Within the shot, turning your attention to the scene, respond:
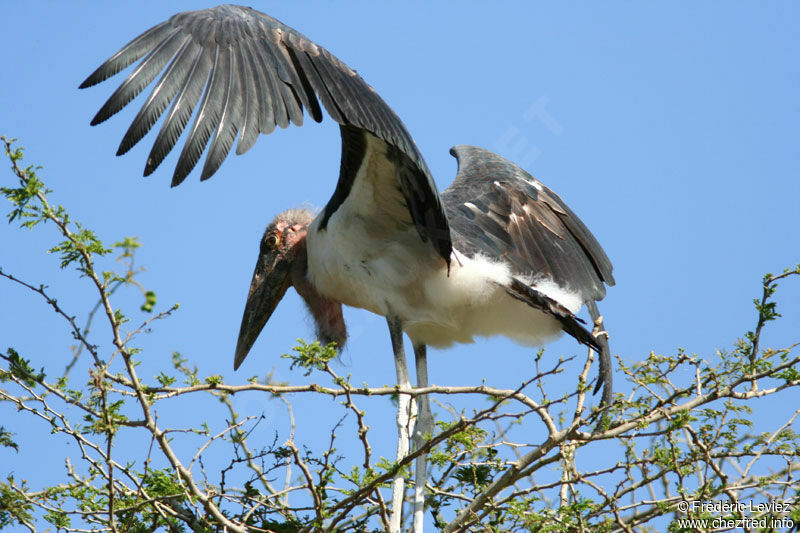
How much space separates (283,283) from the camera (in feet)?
17.6

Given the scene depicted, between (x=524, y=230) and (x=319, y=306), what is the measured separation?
121 centimetres

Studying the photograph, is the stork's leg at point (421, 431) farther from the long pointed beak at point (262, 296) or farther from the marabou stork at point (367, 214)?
the long pointed beak at point (262, 296)

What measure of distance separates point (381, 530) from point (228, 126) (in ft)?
5.84

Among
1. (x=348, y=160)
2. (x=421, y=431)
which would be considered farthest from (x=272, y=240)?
(x=421, y=431)

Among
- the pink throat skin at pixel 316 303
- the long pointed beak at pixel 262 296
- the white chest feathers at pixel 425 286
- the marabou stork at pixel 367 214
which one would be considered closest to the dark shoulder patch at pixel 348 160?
the marabou stork at pixel 367 214

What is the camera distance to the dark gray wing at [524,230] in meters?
4.63

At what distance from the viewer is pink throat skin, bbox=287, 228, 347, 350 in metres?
5.27

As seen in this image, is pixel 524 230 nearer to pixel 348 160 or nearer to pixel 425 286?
pixel 425 286

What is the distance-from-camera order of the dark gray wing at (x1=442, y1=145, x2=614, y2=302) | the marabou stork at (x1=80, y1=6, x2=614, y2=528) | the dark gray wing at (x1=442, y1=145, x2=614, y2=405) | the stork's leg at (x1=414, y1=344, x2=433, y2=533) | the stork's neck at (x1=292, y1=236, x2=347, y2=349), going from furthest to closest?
the stork's neck at (x1=292, y1=236, x2=347, y2=349) → the dark gray wing at (x1=442, y1=145, x2=614, y2=302) → the dark gray wing at (x1=442, y1=145, x2=614, y2=405) → the stork's leg at (x1=414, y1=344, x2=433, y2=533) → the marabou stork at (x1=80, y1=6, x2=614, y2=528)

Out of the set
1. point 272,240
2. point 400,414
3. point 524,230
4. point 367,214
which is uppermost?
point 272,240

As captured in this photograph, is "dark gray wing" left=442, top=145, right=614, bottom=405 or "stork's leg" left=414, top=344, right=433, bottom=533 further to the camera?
"dark gray wing" left=442, top=145, right=614, bottom=405

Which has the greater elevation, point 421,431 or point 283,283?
point 283,283

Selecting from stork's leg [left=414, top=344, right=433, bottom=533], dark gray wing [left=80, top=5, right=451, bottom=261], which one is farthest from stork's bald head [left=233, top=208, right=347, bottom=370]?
Answer: dark gray wing [left=80, top=5, right=451, bottom=261]

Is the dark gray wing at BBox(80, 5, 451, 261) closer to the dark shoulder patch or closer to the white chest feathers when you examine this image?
the dark shoulder patch
